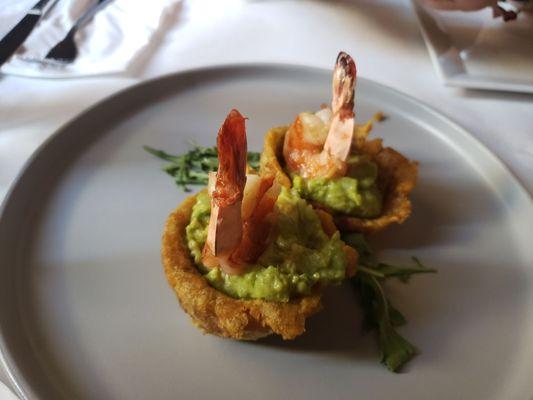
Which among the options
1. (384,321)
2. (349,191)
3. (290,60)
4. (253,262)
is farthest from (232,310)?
(290,60)

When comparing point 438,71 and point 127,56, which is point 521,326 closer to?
point 438,71

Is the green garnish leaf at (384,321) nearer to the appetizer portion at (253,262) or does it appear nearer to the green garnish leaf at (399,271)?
the green garnish leaf at (399,271)

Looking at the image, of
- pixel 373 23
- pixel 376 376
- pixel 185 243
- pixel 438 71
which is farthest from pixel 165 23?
pixel 376 376

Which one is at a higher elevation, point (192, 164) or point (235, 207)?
point (235, 207)

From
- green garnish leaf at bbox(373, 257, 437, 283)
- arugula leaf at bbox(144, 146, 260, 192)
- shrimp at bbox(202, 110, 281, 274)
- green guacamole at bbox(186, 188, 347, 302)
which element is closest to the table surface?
arugula leaf at bbox(144, 146, 260, 192)

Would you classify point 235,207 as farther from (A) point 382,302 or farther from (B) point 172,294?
(A) point 382,302

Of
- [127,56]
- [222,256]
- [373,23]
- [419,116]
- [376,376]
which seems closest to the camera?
[222,256]

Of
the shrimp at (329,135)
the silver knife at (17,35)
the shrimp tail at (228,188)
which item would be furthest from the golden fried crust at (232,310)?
the silver knife at (17,35)

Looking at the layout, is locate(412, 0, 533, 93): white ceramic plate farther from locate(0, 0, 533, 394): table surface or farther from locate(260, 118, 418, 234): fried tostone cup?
locate(260, 118, 418, 234): fried tostone cup
